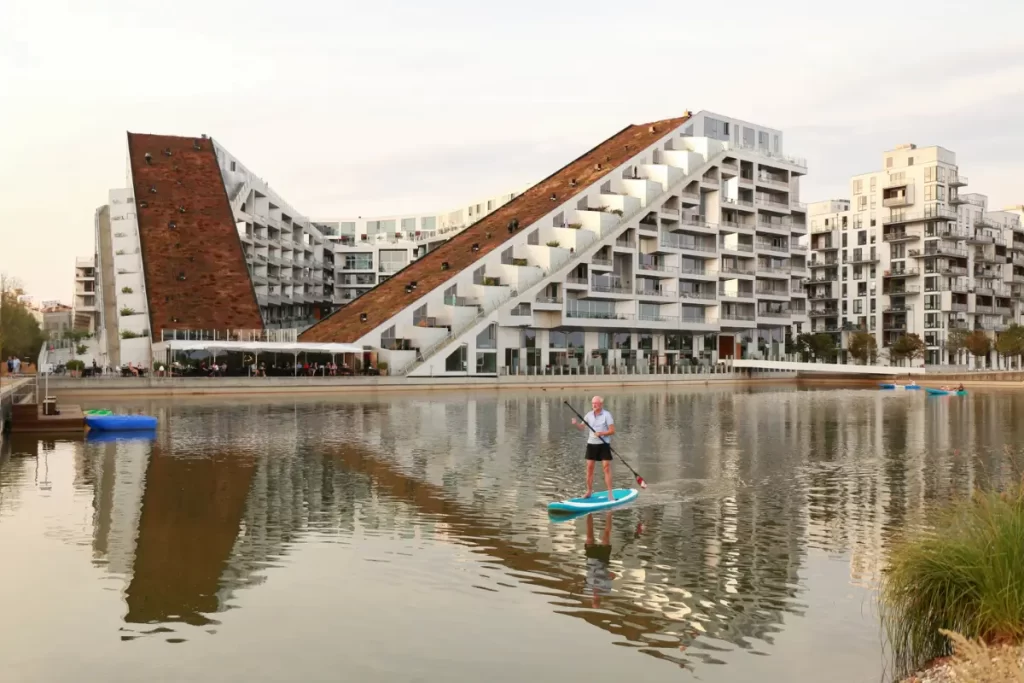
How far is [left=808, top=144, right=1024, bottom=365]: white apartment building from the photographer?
125 meters

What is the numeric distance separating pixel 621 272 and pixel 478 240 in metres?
14.6

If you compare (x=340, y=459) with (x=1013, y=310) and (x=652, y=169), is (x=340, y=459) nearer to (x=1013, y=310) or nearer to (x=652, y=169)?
(x=652, y=169)

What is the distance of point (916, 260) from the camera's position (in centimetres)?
12638

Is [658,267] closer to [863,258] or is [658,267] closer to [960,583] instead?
[863,258]

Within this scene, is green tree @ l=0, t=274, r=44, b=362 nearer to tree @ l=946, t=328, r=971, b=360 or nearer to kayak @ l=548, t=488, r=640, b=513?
kayak @ l=548, t=488, r=640, b=513

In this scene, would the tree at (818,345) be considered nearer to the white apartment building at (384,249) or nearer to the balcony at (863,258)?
the balcony at (863,258)

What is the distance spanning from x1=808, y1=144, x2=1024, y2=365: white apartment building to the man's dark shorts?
115 m

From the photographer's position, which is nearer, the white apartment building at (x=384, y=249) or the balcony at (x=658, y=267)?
the balcony at (x=658, y=267)

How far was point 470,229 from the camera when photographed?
325 feet

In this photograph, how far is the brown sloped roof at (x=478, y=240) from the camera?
8138cm

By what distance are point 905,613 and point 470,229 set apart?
90.9m

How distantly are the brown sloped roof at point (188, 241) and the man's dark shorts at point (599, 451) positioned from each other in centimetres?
6446

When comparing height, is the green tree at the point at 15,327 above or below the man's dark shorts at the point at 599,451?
above

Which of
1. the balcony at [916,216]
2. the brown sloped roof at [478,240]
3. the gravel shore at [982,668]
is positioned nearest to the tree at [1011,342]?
the balcony at [916,216]
